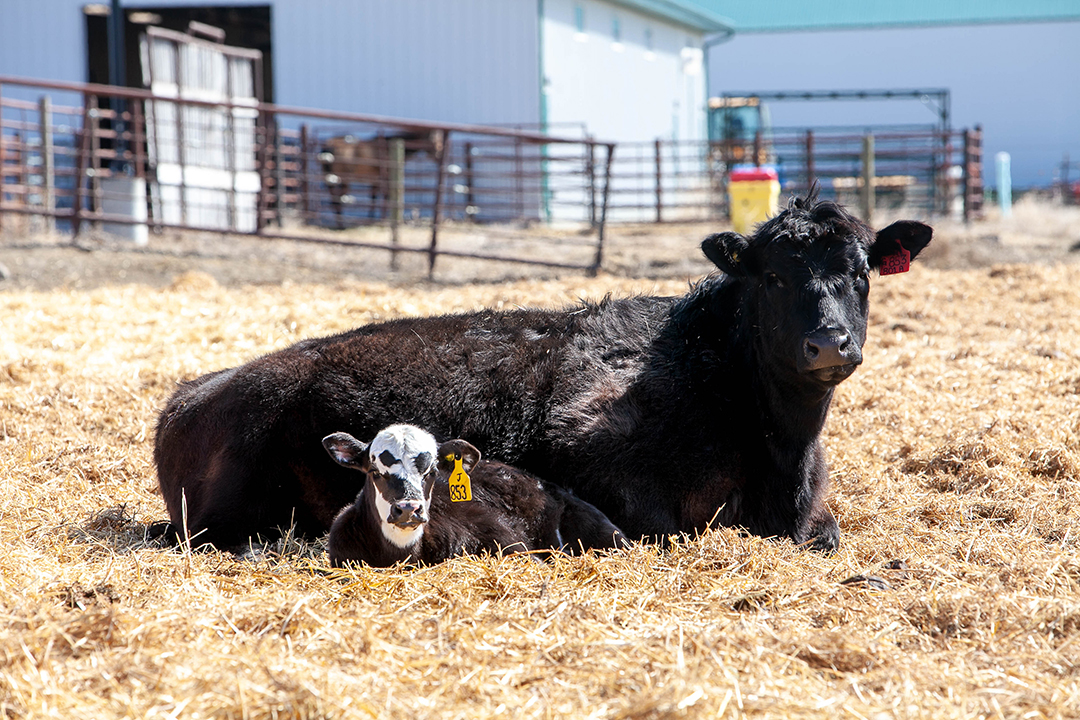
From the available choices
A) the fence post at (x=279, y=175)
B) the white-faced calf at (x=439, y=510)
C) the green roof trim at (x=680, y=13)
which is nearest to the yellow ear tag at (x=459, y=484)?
the white-faced calf at (x=439, y=510)

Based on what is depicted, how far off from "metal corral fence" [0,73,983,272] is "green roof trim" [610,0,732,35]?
3666mm

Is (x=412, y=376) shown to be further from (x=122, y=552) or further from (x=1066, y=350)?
(x=1066, y=350)

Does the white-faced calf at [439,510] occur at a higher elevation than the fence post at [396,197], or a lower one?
lower

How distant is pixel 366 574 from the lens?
386 cm

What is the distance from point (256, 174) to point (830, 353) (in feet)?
54.9

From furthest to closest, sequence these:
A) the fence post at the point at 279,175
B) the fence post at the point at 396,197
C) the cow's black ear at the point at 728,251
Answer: the fence post at the point at 279,175
the fence post at the point at 396,197
the cow's black ear at the point at 728,251

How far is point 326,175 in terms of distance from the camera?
683 inches

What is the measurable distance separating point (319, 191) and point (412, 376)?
17.4 meters

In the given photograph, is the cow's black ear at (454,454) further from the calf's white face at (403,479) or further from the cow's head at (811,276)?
the cow's head at (811,276)

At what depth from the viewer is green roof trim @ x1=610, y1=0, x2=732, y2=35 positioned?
28.5m

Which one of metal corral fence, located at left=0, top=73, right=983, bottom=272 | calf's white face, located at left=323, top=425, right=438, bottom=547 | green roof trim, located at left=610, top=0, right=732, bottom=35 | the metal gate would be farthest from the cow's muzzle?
green roof trim, located at left=610, top=0, right=732, bottom=35

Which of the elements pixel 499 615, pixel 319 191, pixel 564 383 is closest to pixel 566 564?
pixel 499 615

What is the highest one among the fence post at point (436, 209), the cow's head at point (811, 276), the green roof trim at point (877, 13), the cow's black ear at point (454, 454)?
the green roof trim at point (877, 13)

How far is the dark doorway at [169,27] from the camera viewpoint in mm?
24844
